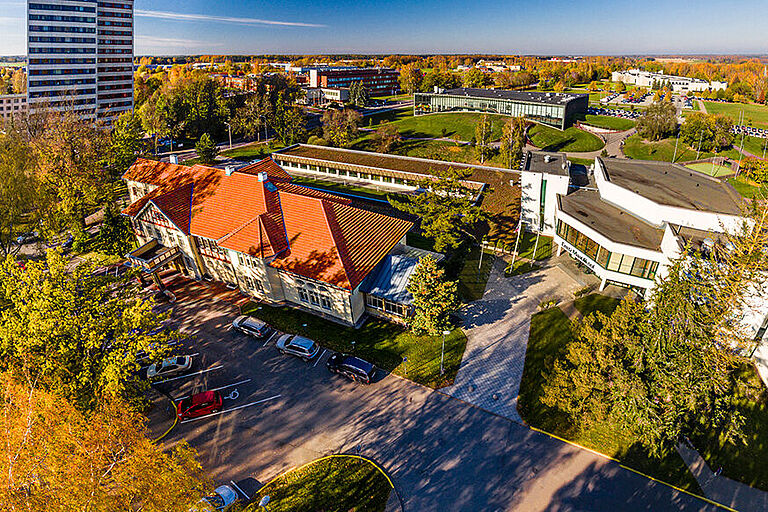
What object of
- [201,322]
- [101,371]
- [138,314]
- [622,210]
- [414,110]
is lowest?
[201,322]

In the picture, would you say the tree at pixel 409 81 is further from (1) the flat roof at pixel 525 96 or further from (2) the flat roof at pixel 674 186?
(2) the flat roof at pixel 674 186

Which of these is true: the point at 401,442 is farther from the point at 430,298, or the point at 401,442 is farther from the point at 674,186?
the point at 674,186

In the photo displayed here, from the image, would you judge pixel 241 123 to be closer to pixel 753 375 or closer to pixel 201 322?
pixel 201 322

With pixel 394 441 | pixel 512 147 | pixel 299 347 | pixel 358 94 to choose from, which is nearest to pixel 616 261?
pixel 394 441

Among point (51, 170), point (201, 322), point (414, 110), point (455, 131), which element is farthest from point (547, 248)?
point (414, 110)

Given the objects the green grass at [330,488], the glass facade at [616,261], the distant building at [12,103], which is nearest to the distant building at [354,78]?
the distant building at [12,103]

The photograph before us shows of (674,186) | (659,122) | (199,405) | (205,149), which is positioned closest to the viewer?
(199,405)
